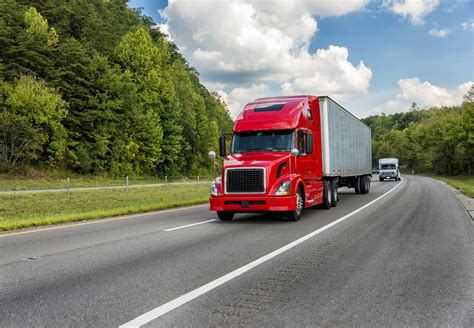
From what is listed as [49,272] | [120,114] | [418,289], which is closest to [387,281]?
[418,289]

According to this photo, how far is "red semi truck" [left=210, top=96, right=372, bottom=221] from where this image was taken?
37.8ft

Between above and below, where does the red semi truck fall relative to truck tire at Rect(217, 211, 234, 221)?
above

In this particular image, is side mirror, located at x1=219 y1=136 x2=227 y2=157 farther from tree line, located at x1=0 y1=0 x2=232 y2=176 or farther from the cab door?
tree line, located at x1=0 y1=0 x2=232 y2=176

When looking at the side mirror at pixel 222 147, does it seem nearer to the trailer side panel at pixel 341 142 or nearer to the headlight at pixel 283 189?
the headlight at pixel 283 189

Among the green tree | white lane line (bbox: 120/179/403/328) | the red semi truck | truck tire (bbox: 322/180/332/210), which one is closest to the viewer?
white lane line (bbox: 120/179/403/328)

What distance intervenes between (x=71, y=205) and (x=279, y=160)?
1288 centimetres

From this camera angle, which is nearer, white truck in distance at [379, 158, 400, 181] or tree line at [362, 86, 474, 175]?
white truck in distance at [379, 158, 400, 181]

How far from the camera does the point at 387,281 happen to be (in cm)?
561

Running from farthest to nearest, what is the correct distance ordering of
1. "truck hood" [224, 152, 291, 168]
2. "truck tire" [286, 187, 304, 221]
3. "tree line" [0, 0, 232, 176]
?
"tree line" [0, 0, 232, 176], "truck tire" [286, 187, 304, 221], "truck hood" [224, 152, 291, 168]

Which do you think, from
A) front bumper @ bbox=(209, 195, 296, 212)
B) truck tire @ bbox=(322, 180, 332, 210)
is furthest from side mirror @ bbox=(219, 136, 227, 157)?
truck tire @ bbox=(322, 180, 332, 210)

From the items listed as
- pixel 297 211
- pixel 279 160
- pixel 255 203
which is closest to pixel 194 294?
pixel 255 203

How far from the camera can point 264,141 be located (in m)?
12.8

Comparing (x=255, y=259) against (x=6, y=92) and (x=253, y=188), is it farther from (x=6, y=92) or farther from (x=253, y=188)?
(x=6, y=92)

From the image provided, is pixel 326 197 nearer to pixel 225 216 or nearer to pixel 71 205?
pixel 225 216
